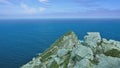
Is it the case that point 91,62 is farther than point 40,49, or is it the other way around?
point 40,49

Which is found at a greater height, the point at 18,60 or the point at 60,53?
the point at 60,53

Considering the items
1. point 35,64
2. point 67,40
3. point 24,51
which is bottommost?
point 24,51

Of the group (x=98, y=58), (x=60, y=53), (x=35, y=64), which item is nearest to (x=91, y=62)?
(x=98, y=58)

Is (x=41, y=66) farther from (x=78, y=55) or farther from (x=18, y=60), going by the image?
(x=18, y=60)

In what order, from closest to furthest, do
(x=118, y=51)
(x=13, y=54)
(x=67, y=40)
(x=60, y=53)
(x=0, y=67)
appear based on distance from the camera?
(x=118, y=51) < (x=60, y=53) < (x=67, y=40) < (x=0, y=67) < (x=13, y=54)

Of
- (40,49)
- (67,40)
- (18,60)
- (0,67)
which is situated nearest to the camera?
(67,40)

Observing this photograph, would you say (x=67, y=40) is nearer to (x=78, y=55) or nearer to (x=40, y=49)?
(x=78, y=55)

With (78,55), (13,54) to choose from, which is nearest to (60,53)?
(78,55)

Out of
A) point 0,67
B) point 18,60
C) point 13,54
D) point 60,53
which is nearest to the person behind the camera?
point 60,53

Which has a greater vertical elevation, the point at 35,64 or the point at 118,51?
the point at 118,51
